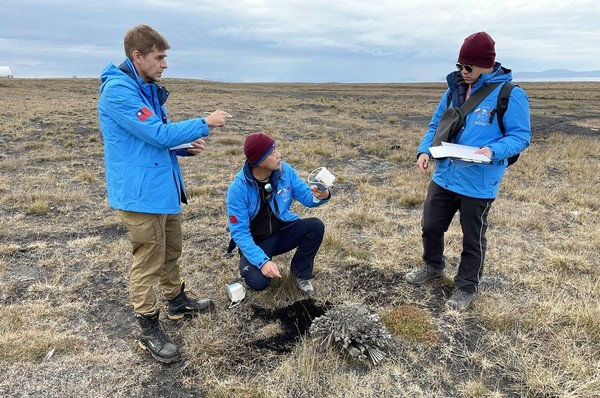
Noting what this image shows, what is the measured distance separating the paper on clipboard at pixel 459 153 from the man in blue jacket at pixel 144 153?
161cm

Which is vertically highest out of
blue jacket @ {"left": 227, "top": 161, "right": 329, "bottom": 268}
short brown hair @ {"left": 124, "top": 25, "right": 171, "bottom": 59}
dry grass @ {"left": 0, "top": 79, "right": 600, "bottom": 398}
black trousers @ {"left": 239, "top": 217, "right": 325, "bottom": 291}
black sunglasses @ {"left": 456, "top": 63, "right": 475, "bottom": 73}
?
short brown hair @ {"left": 124, "top": 25, "right": 171, "bottom": 59}

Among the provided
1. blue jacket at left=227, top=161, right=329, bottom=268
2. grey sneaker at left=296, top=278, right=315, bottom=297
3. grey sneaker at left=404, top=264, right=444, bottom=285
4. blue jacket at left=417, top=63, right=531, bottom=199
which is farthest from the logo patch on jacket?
grey sneaker at left=404, top=264, right=444, bottom=285

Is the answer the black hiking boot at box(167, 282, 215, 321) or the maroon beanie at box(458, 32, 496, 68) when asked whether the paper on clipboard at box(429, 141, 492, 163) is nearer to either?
the maroon beanie at box(458, 32, 496, 68)

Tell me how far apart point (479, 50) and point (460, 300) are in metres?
2.06

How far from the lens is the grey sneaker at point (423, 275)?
3949 millimetres

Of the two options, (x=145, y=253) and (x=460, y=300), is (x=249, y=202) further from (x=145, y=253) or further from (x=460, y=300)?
(x=460, y=300)

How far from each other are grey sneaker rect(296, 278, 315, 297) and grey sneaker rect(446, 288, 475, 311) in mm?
1204

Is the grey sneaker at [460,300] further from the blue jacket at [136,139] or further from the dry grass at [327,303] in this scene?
the blue jacket at [136,139]

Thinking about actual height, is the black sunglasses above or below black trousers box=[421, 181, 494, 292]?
above

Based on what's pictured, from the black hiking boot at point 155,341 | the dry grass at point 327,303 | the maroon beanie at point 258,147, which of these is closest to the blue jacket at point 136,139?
the maroon beanie at point 258,147

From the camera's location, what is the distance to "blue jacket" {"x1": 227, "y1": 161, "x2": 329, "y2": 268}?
325 cm

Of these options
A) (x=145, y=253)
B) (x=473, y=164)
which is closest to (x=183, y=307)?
(x=145, y=253)

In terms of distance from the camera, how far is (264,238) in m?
3.70

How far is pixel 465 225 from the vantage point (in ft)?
11.2
